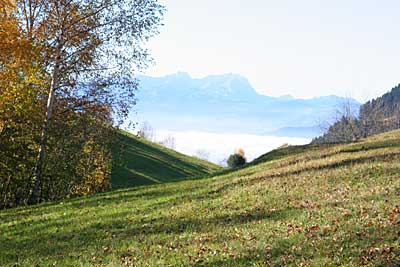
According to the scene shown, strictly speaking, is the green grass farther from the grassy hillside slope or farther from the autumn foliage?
the grassy hillside slope

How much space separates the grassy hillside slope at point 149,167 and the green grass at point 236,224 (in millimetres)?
34241

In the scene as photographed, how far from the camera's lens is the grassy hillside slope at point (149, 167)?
76562mm

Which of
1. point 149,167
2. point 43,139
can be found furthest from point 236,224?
point 149,167

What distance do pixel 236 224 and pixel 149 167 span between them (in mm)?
75512

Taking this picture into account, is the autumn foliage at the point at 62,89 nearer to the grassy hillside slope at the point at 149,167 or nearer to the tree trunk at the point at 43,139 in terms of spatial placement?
the tree trunk at the point at 43,139

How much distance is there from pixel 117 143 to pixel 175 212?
47.7ft

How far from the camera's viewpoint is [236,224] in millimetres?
17734

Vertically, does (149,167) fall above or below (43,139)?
above

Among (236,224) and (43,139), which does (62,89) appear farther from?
(236,224)

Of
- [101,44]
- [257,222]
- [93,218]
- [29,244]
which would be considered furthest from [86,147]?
A: [257,222]

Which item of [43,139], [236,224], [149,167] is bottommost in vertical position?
[236,224]

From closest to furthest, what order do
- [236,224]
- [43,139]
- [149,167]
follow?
1. [236,224]
2. [43,139]
3. [149,167]

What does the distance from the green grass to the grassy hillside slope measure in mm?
34241

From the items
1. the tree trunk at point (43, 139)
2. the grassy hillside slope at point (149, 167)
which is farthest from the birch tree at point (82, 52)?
the grassy hillside slope at point (149, 167)
